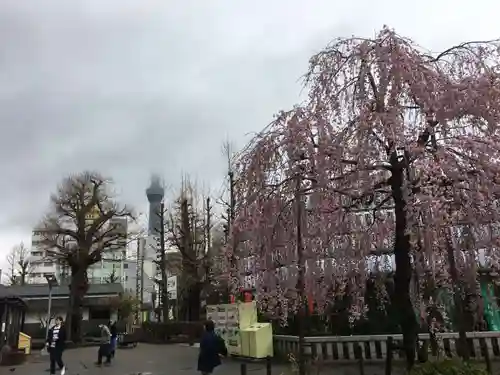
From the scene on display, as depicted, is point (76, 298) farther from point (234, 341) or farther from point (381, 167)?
point (381, 167)

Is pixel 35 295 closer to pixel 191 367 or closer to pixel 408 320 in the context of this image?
pixel 191 367

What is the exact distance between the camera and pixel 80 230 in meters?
34.0

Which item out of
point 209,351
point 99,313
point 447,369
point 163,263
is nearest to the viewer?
point 447,369

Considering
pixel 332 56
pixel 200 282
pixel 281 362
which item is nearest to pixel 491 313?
pixel 281 362

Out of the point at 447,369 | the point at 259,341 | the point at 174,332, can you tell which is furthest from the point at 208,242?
the point at 447,369

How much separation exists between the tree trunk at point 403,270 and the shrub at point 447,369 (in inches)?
43.5

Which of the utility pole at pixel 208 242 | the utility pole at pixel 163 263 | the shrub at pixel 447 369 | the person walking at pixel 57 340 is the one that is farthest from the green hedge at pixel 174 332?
the shrub at pixel 447 369

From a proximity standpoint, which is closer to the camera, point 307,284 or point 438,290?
point 307,284

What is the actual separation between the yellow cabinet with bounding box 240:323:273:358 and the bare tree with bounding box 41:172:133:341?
68.2 ft

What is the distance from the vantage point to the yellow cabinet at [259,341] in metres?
15.8

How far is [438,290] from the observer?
39.7 ft

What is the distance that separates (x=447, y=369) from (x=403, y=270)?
192cm

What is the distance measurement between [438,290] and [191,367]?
8.12m

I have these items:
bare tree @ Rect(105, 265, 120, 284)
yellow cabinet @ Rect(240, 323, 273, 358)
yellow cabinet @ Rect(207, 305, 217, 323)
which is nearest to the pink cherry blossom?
yellow cabinet @ Rect(240, 323, 273, 358)
